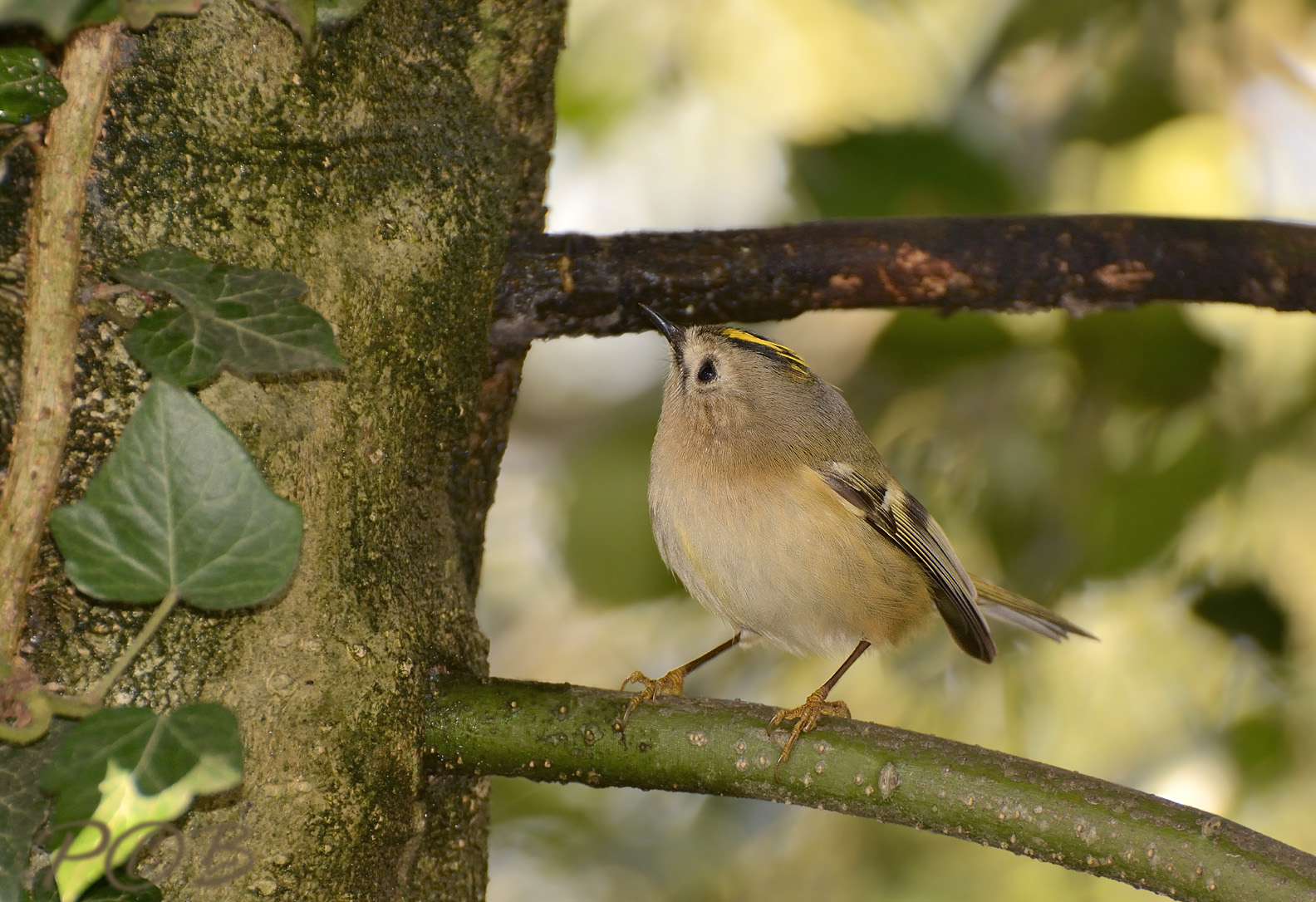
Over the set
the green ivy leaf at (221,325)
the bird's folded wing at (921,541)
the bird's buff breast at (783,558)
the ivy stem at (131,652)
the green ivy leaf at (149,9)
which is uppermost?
the bird's folded wing at (921,541)

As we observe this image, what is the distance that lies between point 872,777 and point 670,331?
3.10 feet

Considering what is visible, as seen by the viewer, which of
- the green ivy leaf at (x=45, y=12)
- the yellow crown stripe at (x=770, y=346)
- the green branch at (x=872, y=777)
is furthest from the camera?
the yellow crown stripe at (x=770, y=346)

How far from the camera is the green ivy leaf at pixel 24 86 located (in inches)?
36.4

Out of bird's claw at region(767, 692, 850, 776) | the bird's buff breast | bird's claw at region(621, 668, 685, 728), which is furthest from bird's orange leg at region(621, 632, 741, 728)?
bird's claw at region(767, 692, 850, 776)

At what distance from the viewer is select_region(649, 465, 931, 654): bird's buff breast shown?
1812 millimetres

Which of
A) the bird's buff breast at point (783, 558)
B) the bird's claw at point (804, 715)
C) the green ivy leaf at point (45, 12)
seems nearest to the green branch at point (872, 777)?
the bird's claw at point (804, 715)

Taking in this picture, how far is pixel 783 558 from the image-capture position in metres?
1.80

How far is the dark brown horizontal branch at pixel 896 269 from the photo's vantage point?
4.70ft

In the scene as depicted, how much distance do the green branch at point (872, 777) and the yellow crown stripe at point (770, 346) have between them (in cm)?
104

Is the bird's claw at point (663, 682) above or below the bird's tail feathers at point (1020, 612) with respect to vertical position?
below

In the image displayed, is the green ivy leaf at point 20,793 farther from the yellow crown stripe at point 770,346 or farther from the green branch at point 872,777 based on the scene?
the yellow crown stripe at point 770,346

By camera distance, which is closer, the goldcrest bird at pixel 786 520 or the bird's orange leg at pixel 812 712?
the bird's orange leg at pixel 812 712

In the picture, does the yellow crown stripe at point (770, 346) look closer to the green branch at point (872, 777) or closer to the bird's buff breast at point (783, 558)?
the bird's buff breast at point (783, 558)

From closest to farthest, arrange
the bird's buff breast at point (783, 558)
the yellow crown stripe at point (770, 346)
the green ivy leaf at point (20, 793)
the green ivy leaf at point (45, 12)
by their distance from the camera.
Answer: the green ivy leaf at point (45, 12)
the green ivy leaf at point (20, 793)
the bird's buff breast at point (783, 558)
the yellow crown stripe at point (770, 346)
